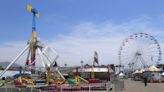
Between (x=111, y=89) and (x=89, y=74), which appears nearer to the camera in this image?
(x=111, y=89)

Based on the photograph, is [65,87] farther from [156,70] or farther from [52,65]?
[156,70]

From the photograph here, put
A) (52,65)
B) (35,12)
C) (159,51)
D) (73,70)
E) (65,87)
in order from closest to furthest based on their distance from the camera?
1. (65,87)
2. (52,65)
3. (35,12)
4. (73,70)
5. (159,51)

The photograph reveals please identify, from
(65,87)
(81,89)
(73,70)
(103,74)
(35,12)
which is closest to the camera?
(65,87)

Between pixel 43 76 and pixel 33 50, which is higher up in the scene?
pixel 33 50

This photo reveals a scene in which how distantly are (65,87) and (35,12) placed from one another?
3095 centimetres

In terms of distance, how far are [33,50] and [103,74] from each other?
59.0 feet

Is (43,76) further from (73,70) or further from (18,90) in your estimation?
(18,90)

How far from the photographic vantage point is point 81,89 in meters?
24.1

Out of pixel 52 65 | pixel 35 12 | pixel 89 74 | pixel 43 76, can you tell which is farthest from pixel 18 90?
pixel 89 74

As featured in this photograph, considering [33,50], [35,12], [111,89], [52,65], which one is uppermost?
[35,12]

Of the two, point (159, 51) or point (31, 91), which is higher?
point (159, 51)

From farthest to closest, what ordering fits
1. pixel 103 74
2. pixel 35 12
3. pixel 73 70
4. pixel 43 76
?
pixel 73 70, pixel 103 74, pixel 35 12, pixel 43 76

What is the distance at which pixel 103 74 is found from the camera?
5828 centimetres

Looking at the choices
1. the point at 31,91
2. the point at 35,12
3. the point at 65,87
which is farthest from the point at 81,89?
the point at 35,12
